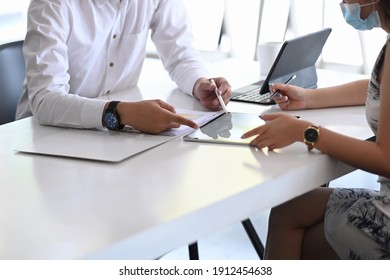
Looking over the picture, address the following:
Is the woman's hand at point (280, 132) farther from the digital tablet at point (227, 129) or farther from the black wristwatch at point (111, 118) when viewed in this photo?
the black wristwatch at point (111, 118)

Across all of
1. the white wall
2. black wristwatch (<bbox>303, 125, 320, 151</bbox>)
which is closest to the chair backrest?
black wristwatch (<bbox>303, 125, 320, 151</bbox>)

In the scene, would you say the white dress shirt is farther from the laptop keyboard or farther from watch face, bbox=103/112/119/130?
the laptop keyboard

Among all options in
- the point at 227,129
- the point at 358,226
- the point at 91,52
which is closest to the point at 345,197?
the point at 358,226

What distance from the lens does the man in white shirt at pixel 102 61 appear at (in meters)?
1.93

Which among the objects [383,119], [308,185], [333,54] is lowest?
[333,54]

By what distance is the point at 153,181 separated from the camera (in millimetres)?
1519

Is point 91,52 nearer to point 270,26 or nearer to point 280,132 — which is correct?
point 280,132

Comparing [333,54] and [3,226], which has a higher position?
[3,226]

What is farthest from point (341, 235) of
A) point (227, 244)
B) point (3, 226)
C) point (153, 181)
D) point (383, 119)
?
point (227, 244)

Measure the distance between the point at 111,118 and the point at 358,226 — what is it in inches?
27.7

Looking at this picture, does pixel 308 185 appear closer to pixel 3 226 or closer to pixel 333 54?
pixel 3 226

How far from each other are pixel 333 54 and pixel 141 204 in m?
3.70

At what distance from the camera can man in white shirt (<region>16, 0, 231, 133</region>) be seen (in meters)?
1.93

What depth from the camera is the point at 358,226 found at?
1.62 meters
